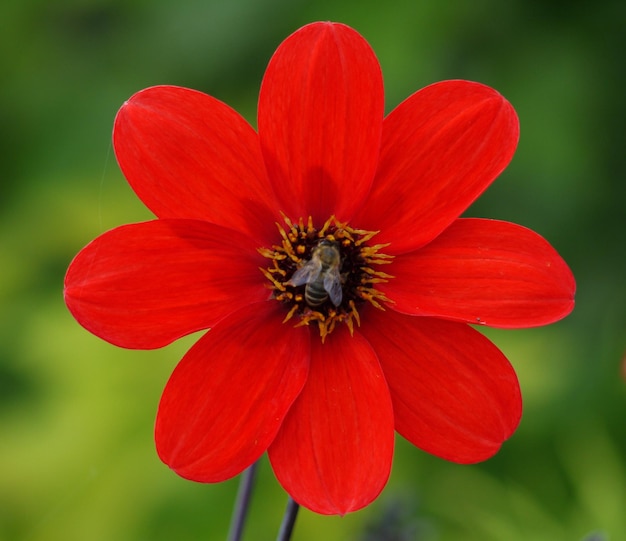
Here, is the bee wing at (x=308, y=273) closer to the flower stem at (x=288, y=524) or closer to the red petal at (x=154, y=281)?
the red petal at (x=154, y=281)

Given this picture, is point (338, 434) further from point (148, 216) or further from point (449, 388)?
point (148, 216)

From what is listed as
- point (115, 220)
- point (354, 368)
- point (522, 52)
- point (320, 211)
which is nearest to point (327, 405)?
point (354, 368)

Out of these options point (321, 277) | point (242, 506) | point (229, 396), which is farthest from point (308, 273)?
point (242, 506)

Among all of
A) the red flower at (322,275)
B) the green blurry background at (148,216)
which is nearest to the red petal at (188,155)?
the red flower at (322,275)

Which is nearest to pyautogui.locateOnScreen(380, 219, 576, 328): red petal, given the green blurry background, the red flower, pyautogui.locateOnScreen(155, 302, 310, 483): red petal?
the red flower

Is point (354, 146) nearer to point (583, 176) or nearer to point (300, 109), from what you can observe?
point (300, 109)
